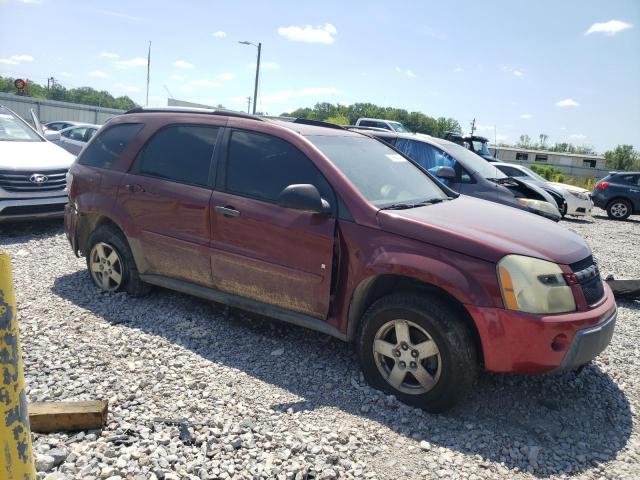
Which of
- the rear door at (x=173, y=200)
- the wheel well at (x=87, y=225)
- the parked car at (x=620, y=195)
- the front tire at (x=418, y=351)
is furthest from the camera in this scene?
the parked car at (x=620, y=195)

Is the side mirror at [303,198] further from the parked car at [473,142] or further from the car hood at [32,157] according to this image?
the parked car at [473,142]

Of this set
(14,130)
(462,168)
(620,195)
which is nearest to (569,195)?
(620,195)

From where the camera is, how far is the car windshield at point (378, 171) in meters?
3.92

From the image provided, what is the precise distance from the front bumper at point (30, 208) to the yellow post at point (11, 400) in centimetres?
618

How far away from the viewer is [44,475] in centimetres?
256

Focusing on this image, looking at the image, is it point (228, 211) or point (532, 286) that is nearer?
point (532, 286)

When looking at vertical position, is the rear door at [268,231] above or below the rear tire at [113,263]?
above

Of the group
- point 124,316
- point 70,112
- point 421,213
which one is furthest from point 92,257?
point 70,112

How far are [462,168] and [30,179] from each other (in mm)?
6372

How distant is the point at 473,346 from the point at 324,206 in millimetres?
1320

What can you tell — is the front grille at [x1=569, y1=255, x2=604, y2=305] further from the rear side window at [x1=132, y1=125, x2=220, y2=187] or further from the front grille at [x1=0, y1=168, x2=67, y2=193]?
the front grille at [x1=0, y1=168, x2=67, y2=193]

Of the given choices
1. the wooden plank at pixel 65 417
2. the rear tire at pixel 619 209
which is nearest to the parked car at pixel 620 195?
the rear tire at pixel 619 209

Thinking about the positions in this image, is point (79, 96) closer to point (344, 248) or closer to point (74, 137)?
point (74, 137)

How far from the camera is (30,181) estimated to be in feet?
24.3
